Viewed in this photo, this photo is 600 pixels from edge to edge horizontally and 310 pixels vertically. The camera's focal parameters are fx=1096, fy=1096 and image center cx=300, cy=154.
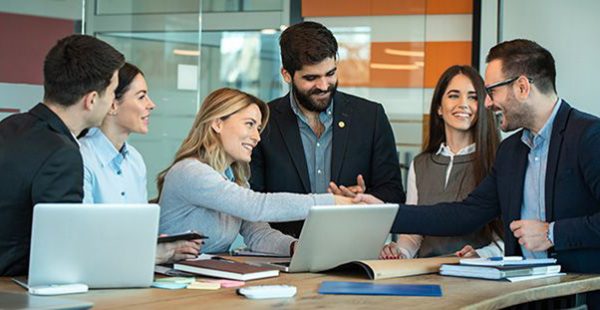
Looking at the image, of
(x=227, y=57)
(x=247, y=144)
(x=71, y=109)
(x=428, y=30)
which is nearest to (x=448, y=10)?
(x=428, y=30)

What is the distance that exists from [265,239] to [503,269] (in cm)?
114

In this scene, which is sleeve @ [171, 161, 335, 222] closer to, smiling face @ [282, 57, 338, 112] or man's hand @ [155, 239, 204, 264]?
man's hand @ [155, 239, 204, 264]

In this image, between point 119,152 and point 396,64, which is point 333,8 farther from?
point 119,152

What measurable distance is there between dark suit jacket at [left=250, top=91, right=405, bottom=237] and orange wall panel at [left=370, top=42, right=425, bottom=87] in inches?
132

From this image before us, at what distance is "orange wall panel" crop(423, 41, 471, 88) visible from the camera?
8.42 metres

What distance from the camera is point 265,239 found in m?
4.74

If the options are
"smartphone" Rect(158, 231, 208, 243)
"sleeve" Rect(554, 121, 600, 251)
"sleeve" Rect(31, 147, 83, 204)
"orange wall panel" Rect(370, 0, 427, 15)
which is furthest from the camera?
"orange wall panel" Rect(370, 0, 427, 15)

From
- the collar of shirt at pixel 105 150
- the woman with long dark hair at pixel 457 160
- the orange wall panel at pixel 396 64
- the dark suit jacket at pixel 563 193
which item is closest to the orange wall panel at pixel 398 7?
the orange wall panel at pixel 396 64

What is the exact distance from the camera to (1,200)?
3584mm

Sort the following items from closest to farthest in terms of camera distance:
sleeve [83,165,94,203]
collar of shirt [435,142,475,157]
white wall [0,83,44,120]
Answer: sleeve [83,165,94,203] → collar of shirt [435,142,475,157] → white wall [0,83,44,120]

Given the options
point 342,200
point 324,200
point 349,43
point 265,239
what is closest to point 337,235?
point 324,200

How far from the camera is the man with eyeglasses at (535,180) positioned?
4.30 metres

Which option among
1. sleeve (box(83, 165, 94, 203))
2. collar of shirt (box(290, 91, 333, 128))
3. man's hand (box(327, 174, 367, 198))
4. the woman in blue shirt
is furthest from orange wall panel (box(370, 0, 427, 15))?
sleeve (box(83, 165, 94, 203))

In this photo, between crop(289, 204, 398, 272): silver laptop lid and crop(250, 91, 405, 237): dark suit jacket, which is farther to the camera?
crop(250, 91, 405, 237): dark suit jacket
